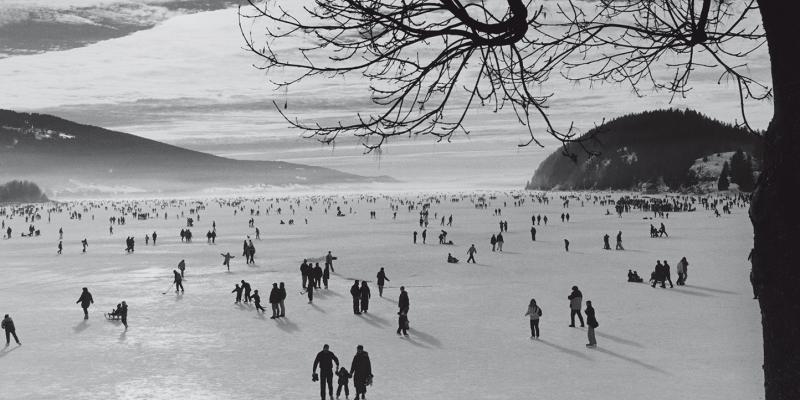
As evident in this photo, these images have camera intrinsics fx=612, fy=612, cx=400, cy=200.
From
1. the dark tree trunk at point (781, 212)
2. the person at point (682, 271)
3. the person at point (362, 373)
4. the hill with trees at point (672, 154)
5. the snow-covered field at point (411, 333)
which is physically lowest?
the snow-covered field at point (411, 333)

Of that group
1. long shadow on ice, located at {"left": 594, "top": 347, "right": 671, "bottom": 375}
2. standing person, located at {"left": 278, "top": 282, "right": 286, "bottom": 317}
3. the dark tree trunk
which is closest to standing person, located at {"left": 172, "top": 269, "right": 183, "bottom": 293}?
standing person, located at {"left": 278, "top": 282, "right": 286, "bottom": 317}

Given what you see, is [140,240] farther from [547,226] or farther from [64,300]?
[547,226]

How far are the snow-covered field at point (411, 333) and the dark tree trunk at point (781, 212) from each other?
18.9 feet

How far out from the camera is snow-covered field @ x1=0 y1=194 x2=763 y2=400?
9664mm

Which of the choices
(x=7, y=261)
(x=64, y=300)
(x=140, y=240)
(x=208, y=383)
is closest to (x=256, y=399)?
(x=208, y=383)

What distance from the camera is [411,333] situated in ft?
43.6

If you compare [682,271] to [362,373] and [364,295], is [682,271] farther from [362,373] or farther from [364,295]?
[362,373]

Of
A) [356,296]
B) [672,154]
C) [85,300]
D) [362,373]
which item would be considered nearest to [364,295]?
[356,296]

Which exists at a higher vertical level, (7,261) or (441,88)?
(441,88)

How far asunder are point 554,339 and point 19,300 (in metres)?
15.7

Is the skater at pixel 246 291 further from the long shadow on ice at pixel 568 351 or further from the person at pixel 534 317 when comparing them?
the long shadow on ice at pixel 568 351

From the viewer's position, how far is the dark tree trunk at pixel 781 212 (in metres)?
3.34

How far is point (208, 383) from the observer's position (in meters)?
10.0

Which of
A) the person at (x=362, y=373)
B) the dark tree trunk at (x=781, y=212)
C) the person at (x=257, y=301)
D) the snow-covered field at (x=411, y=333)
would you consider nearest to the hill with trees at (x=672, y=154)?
the snow-covered field at (x=411, y=333)
